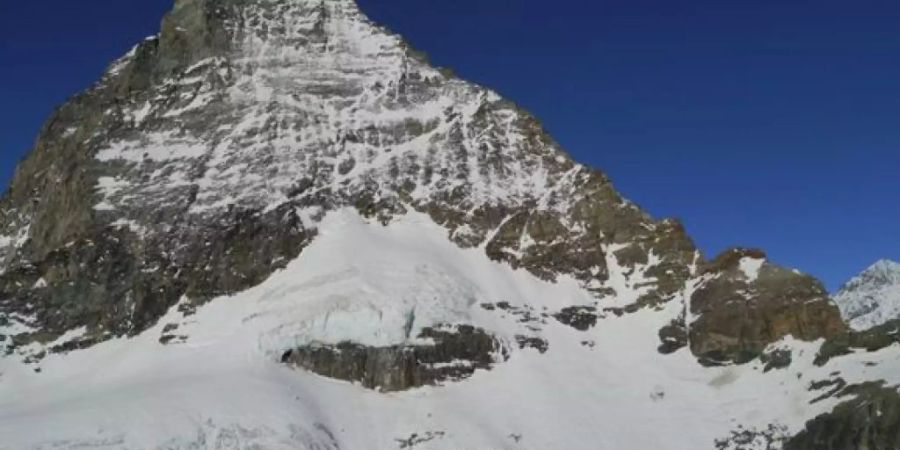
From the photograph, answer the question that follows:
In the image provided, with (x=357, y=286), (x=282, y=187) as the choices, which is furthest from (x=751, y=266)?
(x=282, y=187)

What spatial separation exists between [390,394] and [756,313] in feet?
122

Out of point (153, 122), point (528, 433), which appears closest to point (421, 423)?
point (528, 433)

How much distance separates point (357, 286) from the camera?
327ft

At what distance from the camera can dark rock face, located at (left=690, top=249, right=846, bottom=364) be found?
92.3 m

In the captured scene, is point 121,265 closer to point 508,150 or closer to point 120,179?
point 120,179

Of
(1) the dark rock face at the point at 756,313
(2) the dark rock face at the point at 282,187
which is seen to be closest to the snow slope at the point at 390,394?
(1) the dark rock face at the point at 756,313

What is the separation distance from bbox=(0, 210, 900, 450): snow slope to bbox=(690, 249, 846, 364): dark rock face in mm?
3194

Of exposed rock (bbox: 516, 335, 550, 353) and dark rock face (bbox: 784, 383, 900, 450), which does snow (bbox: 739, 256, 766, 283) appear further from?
dark rock face (bbox: 784, 383, 900, 450)

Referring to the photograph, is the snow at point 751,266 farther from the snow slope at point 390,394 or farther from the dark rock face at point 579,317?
the dark rock face at point 579,317

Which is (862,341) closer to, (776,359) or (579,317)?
(776,359)

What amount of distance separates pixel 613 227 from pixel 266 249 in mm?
41743

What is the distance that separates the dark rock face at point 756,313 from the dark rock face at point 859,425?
1894 centimetres

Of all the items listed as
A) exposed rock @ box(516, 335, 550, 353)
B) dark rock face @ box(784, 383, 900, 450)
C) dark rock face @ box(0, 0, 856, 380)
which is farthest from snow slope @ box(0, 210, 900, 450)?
dark rock face @ box(0, 0, 856, 380)

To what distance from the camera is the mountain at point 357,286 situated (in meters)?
80.2
